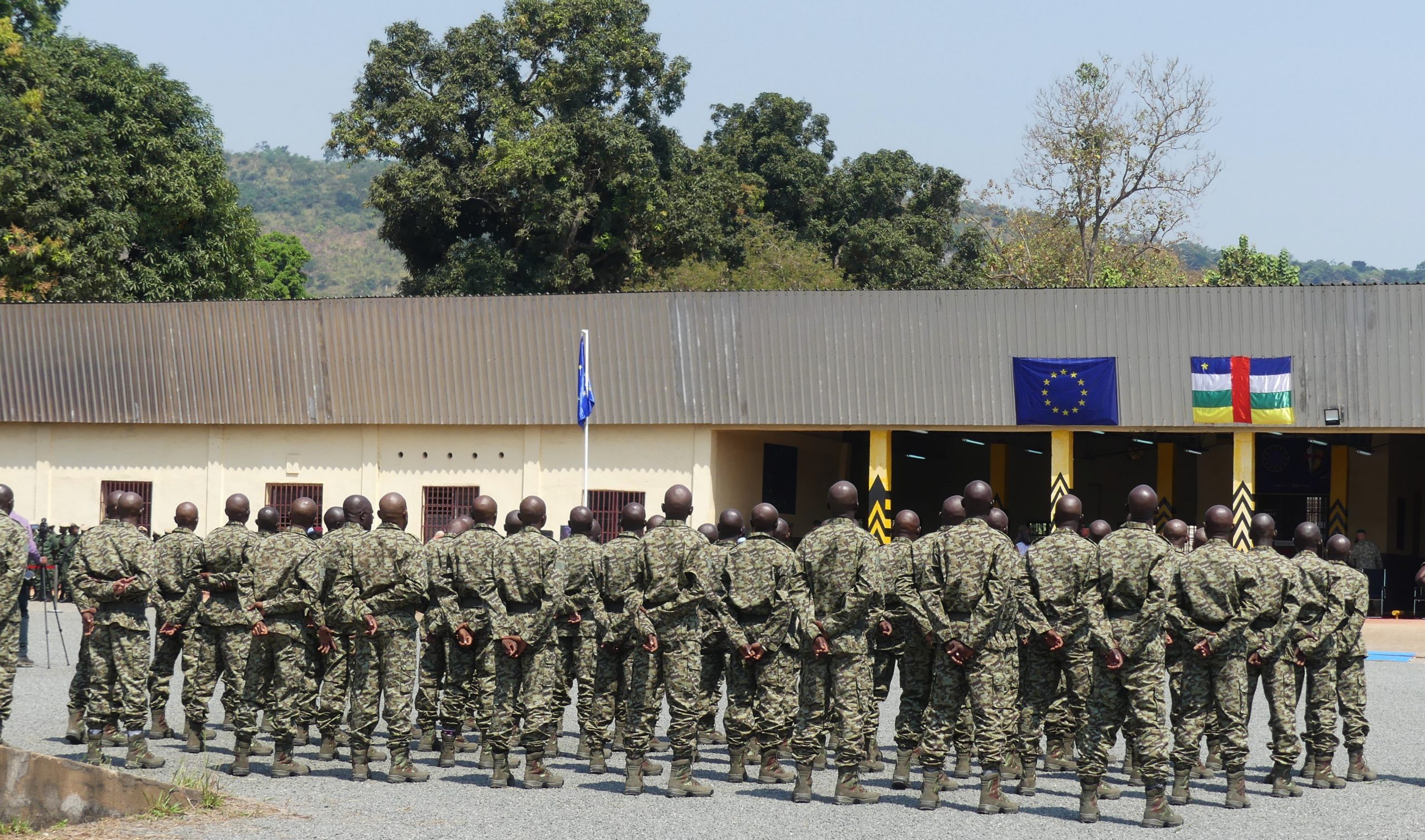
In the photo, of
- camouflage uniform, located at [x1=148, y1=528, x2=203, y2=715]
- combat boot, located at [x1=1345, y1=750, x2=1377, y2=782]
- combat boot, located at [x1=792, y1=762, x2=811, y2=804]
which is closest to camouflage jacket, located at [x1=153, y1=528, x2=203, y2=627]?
camouflage uniform, located at [x1=148, y1=528, x2=203, y2=715]

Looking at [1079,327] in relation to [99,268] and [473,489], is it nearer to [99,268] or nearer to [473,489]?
[473,489]

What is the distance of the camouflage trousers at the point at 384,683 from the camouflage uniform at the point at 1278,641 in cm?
567

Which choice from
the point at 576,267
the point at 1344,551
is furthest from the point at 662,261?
the point at 1344,551

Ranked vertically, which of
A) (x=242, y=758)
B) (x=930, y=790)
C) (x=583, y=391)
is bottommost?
(x=930, y=790)

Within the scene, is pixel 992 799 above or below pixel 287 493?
below

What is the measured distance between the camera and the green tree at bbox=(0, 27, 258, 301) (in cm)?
3516

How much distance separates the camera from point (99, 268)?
119 ft

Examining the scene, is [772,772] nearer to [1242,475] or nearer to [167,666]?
[167,666]

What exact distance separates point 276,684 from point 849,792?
13.2 feet

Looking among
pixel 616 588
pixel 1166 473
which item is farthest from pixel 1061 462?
pixel 616 588

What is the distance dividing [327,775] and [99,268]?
29501 mm

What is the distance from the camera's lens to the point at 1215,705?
9625 millimetres

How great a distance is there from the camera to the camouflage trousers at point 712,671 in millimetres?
10312

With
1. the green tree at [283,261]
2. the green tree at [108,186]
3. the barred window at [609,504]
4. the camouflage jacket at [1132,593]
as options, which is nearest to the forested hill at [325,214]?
the green tree at [283,261]
